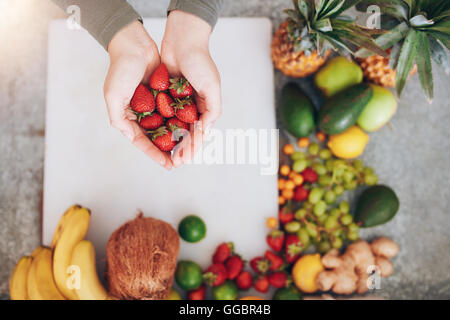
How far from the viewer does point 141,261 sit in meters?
0.75

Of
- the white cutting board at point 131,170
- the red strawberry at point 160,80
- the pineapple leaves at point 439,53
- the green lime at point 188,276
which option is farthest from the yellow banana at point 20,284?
the pineapple leaves at point 439,53

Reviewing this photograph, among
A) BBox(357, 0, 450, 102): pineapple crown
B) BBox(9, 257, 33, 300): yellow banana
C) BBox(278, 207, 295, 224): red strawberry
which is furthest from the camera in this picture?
BBox(278, 207, 295, 224): red strawberry

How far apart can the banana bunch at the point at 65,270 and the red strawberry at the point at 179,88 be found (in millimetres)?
415

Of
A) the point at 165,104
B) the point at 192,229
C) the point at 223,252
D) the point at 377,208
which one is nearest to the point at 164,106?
the point at 165,104

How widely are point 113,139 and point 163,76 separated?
30 centimetres

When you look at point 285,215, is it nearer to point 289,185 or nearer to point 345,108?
point 289,185

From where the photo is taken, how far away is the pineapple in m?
0.74

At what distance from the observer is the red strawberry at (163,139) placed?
30.1 inches

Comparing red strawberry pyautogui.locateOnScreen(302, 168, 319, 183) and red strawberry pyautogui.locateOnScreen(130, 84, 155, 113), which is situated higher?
red strawberry pyautogui.locateOnScreen(130, 84, 155, 113)

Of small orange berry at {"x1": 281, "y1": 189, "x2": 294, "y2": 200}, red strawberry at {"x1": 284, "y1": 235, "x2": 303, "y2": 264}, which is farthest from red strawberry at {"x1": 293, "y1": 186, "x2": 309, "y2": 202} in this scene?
red strawberry at {"x1": 284, "y1": 235, "x2": 303, "y2": 264}

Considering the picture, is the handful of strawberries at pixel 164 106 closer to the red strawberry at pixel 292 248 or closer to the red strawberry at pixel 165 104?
the red strawberry at pixel 165 104

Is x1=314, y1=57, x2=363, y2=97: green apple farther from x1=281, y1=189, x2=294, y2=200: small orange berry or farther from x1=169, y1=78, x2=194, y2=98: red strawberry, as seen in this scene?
x1=169, y1=78, x2=194, y2=98: red strawberry

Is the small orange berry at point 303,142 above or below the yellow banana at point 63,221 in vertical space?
above

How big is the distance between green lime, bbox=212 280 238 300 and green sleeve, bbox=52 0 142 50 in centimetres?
71
